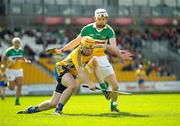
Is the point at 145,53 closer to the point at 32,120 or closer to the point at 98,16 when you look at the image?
the point at 98,16

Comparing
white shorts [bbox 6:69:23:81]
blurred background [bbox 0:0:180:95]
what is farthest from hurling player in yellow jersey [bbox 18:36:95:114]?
blurred background [bbox 0:0:180:95]

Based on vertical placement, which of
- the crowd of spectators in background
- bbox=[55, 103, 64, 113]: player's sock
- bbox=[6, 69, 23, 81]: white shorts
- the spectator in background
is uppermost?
bbox=[55, 103, 64, 113]: player's sock

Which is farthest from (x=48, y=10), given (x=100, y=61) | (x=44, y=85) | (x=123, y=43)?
(x=100, y=61)

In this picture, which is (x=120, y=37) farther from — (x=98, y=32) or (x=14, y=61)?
(x=98, y=32)

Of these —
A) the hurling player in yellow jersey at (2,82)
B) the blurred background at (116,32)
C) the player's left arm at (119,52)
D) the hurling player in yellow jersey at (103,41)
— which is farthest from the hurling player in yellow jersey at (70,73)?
the blurred background at (116,32)

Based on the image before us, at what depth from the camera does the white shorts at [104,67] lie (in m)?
18.2

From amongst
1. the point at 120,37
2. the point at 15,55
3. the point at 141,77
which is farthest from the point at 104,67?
the point at 120,37

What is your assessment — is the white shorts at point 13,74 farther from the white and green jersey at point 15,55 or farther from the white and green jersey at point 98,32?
the white and green jersey at point 98,32

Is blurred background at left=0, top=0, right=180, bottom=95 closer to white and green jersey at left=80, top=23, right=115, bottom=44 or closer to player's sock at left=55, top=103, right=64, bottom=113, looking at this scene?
white and green jersey at left=80, top=23, right=115, bottom=44

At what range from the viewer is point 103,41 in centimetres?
1780

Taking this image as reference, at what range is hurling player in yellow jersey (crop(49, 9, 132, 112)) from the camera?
1677cm

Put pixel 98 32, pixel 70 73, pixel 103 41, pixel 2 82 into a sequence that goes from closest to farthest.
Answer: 1. pixel 70 73
2. pixel 98 32
3. pixel 103 41
4. pixel 2 82

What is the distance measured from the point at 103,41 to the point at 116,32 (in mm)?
38387

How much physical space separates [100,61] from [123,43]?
33516 millimetres
